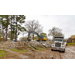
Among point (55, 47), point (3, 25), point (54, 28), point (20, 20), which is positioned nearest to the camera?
point (55, 47)

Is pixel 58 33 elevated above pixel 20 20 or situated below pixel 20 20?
below

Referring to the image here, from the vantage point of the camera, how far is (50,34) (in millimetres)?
33094

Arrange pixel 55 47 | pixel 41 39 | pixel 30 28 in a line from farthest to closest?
pixel 30 28 → pixel 41 39 → pixel 55 47

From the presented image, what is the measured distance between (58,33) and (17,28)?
23770 millimetres

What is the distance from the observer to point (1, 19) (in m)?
15.1

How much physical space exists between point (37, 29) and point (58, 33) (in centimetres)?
1288

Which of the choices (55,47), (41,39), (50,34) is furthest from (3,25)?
(50,34)

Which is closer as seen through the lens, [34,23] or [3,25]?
[3,25]

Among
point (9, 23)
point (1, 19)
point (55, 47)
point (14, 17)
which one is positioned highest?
point (14, 17)
